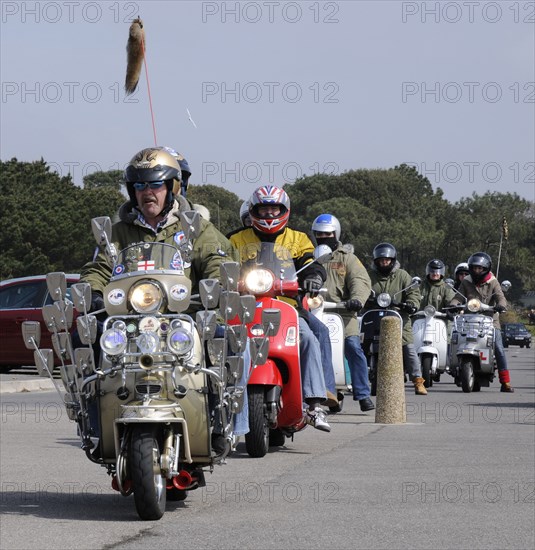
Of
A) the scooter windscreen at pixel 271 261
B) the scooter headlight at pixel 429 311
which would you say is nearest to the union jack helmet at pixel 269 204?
the scooter windscreen at pixel 271 261

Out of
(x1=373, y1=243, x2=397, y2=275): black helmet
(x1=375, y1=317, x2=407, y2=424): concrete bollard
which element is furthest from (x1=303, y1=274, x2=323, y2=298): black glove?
(x1=373, y1=243, x2=397, y2=275): black helmet

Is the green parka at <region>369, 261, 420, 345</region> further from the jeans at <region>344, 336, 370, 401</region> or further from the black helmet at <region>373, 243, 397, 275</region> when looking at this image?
the jeans at <region>344, 336, 370, 401</region>

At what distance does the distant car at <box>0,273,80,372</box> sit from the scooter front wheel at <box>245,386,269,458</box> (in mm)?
13476

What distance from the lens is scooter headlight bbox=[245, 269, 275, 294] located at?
30.4 feet

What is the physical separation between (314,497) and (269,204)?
271 centimetres

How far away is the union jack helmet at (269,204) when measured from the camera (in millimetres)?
10352

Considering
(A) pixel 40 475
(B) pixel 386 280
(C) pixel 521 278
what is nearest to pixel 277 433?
(A) pixel 40 475

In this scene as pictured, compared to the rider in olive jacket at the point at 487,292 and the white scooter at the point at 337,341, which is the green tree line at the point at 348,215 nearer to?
the rider in olive jacket at the point at 487,292

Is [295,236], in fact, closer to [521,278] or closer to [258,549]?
[258,549]

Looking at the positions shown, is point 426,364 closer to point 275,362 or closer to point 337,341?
point 337,341

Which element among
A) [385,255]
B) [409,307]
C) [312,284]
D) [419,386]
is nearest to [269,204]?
[312,284]

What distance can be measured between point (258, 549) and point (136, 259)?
1751mm

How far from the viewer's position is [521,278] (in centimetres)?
12538

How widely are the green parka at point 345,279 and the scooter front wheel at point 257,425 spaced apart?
3.97m
